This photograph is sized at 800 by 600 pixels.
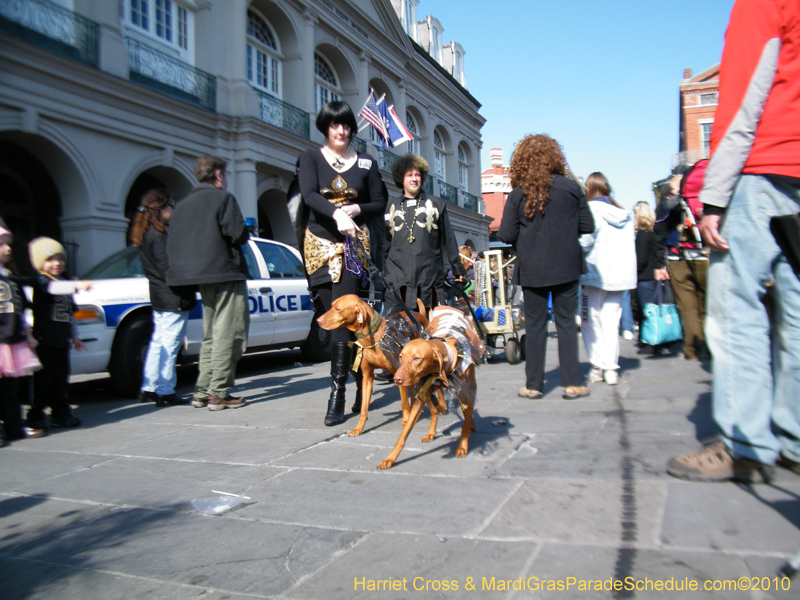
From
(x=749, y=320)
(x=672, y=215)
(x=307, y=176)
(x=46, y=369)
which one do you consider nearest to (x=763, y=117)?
(x=749, y=320)

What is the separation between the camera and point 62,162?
1141 cm

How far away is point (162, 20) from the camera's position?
1402cm

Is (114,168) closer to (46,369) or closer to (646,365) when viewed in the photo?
(46,369)

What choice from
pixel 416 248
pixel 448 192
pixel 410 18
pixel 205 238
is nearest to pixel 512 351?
pixel 416 248

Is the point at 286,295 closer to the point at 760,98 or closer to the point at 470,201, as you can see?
the point at 760,98

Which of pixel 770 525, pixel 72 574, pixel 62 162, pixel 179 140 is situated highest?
pixel 179 140

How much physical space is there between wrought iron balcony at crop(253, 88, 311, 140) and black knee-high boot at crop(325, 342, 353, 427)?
13665mm

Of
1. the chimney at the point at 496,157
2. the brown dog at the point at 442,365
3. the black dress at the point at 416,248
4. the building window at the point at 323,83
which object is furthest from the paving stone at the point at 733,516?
the chimney at the point at 496,157

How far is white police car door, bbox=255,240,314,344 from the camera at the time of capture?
24.4ft

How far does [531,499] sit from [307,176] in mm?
2691

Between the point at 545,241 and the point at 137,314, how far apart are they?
404 cm

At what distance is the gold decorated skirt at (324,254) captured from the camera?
410cm

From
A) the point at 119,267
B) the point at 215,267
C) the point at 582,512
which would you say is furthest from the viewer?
the point at 119,267

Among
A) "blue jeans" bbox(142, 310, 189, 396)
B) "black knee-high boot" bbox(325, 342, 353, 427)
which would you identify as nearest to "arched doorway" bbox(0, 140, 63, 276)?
"blue jeans" bbox(142, 310, 189, 396)
